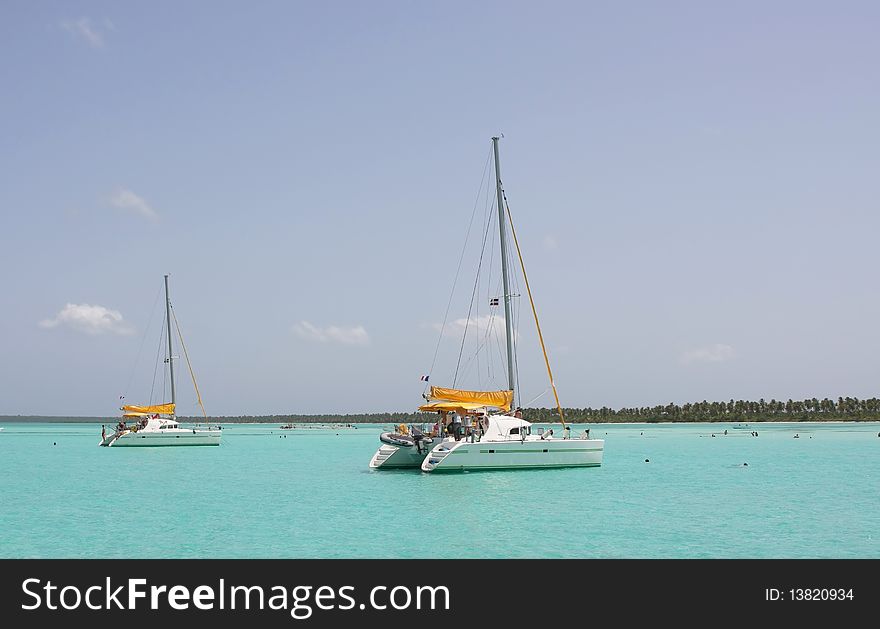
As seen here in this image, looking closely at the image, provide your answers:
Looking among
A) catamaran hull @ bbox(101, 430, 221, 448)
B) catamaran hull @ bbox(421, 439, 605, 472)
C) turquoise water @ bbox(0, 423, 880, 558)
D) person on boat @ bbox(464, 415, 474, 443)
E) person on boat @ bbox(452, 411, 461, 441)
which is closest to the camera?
turquoise water @ bbox(0, 423, 880, 558)

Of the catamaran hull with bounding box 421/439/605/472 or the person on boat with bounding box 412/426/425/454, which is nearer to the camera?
the catamaran hull with bounding box 421/439/605/472

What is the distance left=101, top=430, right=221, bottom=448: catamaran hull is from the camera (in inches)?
2990

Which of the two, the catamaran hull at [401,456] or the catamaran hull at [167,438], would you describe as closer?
the catamaran hull at [401,456]

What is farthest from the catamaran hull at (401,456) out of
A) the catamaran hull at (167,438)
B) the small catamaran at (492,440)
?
the catamaran hull at (167,438)

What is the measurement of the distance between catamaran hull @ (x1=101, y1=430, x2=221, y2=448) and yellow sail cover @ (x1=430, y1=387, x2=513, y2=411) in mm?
43550

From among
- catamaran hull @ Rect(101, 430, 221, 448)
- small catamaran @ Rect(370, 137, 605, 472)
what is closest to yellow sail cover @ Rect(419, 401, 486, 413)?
small catamaran @ Rect(370, 137, 605, 472)

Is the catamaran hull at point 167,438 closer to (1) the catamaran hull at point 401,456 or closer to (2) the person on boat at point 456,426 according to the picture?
(1) the catamaran hull at point 401,456

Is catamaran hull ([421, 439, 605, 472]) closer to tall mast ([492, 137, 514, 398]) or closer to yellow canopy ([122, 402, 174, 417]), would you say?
tall mast ([492, 137, 514, 398])

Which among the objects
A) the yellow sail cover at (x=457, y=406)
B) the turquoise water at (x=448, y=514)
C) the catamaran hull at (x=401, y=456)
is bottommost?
the turquoise water at (x=448, y=514)

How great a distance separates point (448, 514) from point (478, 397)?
14.9m

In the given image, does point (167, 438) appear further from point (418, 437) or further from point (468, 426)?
point (468, 426)

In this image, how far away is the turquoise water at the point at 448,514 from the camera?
21.3 metres

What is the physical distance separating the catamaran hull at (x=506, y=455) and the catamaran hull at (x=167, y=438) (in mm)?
44910

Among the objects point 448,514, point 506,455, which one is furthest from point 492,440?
point 448,514
